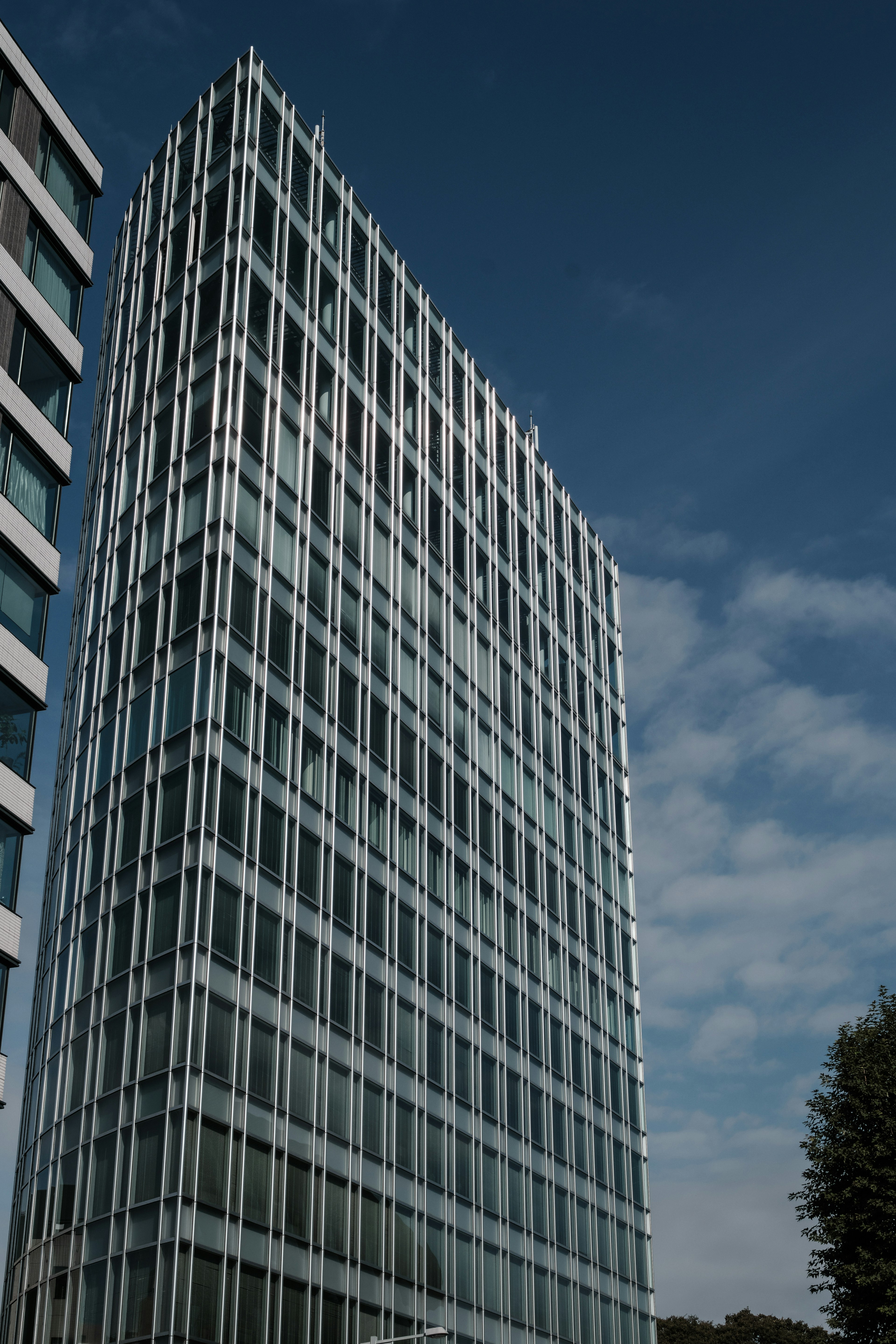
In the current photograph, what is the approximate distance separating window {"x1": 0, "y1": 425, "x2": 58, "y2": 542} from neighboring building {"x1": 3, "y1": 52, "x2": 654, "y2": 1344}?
314 inches

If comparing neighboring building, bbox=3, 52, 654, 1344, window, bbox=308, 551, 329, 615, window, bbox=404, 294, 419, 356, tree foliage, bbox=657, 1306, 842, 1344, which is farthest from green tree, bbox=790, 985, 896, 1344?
tree foliage, bbox=657, 1306, 842, 1344

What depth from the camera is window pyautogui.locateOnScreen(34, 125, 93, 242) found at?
138 ft

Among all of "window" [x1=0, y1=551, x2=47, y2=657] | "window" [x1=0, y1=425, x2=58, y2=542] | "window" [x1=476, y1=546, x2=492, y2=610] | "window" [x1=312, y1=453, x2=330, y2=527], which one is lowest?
"window" [x1=0, y1=551, x2=47, y2=657]

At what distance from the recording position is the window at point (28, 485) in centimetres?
3781

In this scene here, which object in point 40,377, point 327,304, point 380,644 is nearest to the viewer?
point 40,377

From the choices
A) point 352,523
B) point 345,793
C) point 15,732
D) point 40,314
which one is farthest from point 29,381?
point 345,793

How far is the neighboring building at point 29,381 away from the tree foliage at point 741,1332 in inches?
3449

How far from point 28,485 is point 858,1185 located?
3339 centimetres

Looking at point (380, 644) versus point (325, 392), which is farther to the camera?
point (325, 392)

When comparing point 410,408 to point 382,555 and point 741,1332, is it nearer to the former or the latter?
point 382,555

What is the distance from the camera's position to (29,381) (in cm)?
3969

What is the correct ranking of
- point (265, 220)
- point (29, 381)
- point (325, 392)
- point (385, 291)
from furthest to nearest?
point (385, 291) < point (325, 392) < point (265, 220) < point (29, 381)

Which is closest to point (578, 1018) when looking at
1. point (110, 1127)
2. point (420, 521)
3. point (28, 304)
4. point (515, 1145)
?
point (515, 1145)

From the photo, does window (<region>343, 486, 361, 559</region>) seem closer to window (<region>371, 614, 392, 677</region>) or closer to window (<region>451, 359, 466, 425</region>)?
window (<region>371, 614, 392, 677</region>)
